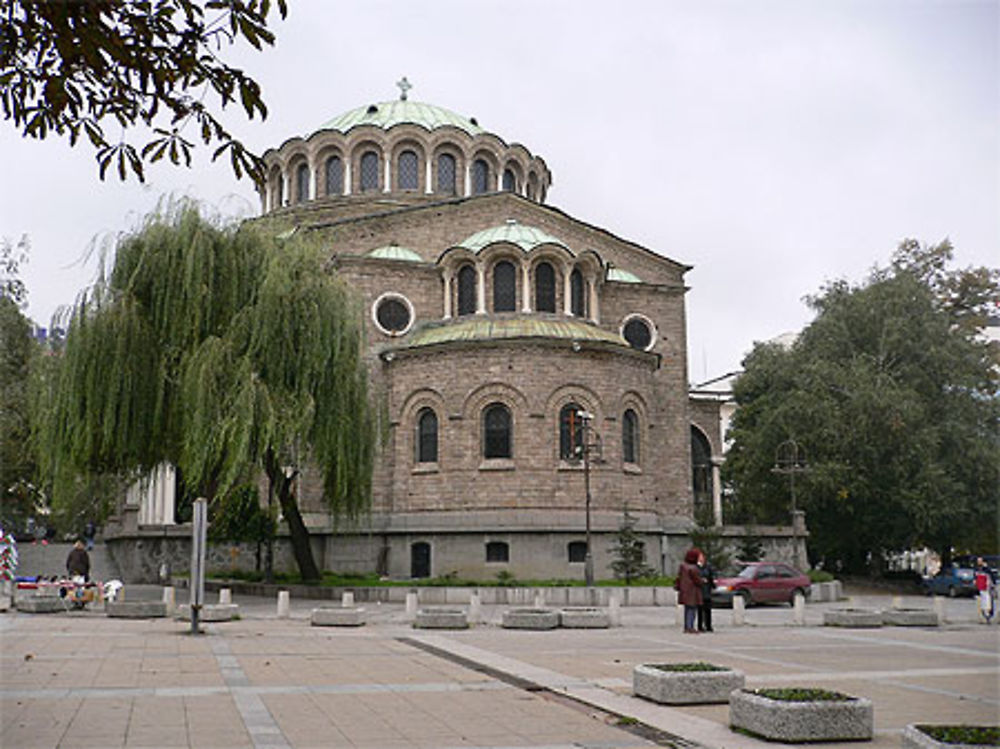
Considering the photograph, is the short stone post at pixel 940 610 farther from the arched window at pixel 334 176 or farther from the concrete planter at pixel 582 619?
the arched window at pixel 334 176

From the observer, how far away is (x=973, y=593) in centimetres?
3528

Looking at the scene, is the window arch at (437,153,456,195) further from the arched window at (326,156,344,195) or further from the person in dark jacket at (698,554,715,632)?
the person in dark jacket at (698,554,715,632)

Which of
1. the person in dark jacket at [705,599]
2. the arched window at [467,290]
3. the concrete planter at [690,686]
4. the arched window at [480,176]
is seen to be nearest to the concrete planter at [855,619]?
the person in dark jacket at [705,599]

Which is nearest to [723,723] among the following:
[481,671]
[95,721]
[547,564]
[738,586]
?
[481,671]

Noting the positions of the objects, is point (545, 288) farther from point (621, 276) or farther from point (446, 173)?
point (446, 173)

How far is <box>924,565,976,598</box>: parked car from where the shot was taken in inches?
1380

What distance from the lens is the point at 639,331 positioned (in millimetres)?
35938

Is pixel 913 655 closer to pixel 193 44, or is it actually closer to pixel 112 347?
pixel 193 44

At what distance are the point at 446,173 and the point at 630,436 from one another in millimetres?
13756

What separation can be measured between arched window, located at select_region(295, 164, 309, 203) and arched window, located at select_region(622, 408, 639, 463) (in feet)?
53.2

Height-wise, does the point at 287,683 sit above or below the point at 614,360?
below

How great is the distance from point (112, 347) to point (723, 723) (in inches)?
717

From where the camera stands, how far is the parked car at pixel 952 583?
35062 millimetres

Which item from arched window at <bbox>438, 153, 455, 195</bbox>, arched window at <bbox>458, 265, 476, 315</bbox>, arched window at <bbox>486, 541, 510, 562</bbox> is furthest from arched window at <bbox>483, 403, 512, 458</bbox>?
arched window at <bbox>438, 153, 455, 195</bbox>
